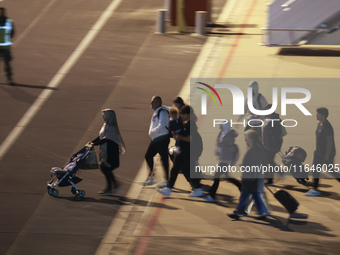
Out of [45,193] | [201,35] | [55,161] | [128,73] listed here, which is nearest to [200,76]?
[128,73]

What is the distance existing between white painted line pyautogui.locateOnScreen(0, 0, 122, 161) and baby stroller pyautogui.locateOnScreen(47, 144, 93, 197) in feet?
7.32

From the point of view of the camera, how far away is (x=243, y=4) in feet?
85.7

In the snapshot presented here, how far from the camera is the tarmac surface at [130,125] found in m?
11.9

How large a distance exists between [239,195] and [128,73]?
7.34 m

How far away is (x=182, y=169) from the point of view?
13.4 metres

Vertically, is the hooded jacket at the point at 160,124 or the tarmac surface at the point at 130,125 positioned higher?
the hooded jacket at the point at 160,124

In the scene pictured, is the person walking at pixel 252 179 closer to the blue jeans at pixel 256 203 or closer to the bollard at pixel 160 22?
the blue jeans at pixel 256 203

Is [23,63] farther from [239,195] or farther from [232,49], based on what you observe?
[239,195]

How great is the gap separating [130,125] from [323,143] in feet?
16.3

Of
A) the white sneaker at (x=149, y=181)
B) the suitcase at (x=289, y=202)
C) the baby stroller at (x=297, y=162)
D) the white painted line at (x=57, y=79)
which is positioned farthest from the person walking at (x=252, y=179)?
the white painted line at (x=57, y=79)

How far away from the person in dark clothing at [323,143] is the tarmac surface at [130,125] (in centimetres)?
28

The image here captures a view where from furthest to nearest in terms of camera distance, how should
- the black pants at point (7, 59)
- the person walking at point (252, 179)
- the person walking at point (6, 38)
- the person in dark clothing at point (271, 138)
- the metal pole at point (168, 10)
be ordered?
the metal pole at point (168, 10) → the black pants at point (7, 59) → the person walking at point (6, 38) → the person in dark clothing at point (271, 138) → the person walking at point (252, 179)

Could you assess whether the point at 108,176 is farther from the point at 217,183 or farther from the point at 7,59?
the point at 7,59

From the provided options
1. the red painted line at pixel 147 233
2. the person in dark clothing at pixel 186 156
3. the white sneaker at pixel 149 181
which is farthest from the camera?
the white sneaker at pixel 149 181
